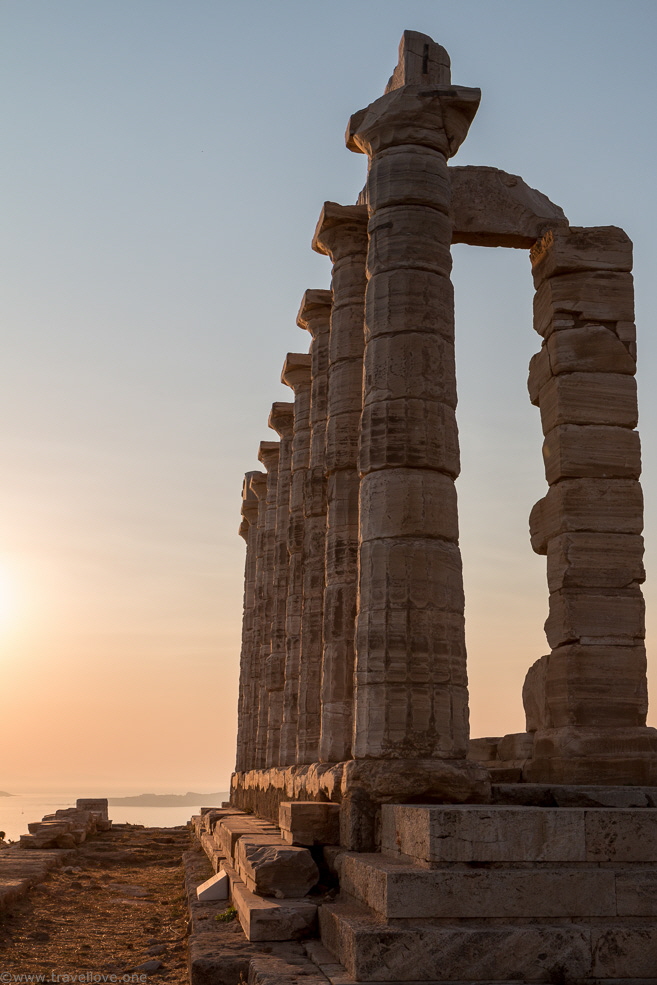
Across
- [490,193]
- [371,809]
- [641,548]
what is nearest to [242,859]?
[371,809]

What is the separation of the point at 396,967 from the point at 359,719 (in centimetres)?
430

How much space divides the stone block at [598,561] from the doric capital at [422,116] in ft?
18.5

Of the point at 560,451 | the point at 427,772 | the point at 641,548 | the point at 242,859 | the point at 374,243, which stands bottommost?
the point at 242,859

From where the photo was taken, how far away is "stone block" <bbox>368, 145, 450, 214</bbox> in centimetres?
1295

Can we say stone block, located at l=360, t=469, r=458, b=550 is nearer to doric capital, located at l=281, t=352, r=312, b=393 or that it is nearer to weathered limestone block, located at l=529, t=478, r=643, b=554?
weathered limestone block, located at l=529, t=478, r=643, b=554

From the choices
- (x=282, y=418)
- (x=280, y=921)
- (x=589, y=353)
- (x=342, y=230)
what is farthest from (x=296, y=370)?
(x=280, y=921)

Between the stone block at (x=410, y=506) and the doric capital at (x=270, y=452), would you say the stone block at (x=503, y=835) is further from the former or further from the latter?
the doric capital at (x=270, y=452)

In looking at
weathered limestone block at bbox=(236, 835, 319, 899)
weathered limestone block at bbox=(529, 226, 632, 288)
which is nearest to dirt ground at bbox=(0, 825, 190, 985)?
weathered limestone block at bbox=(236, 835, 319, 899)

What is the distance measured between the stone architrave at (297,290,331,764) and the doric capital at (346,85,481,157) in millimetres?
6057

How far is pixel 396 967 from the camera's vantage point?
7.39 metres

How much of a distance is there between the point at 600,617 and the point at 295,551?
27.6 feet

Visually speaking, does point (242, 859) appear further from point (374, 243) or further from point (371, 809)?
point (374, 243)

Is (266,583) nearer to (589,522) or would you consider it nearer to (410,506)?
(589,522)

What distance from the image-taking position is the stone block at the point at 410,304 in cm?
1252
